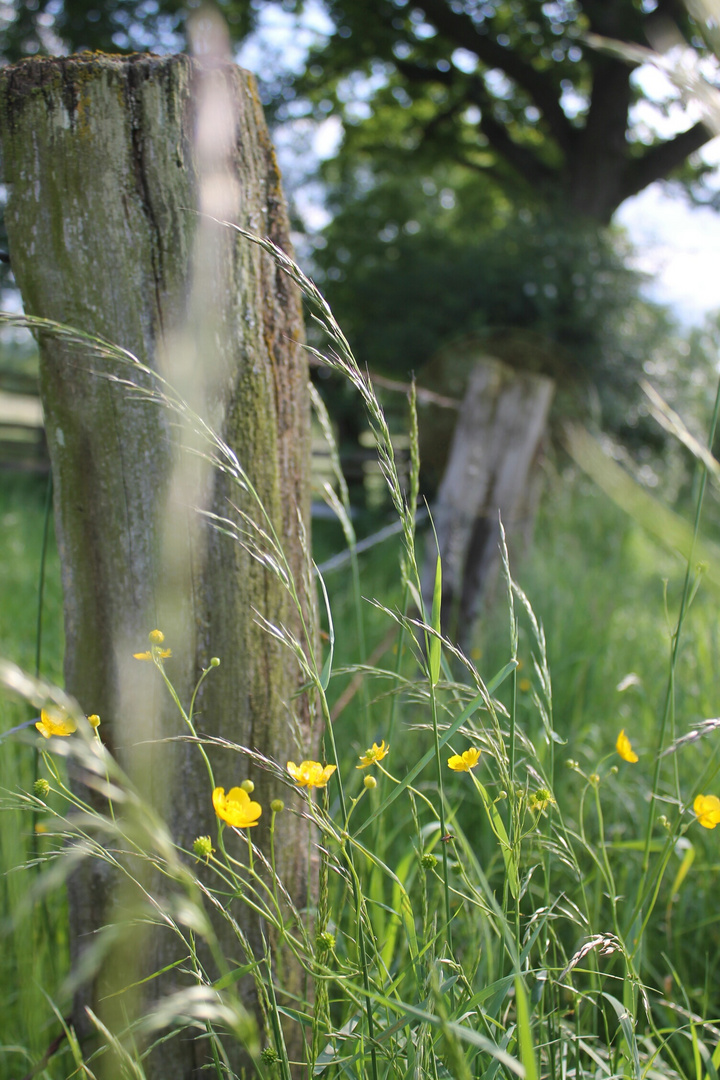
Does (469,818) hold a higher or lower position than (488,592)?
lower

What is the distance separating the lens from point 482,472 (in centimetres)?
258

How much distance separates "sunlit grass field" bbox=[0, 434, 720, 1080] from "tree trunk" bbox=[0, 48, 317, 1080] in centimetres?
16

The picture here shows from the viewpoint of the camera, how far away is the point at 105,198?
97 centimetres

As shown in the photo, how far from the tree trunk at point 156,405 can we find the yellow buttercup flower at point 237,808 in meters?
0.28

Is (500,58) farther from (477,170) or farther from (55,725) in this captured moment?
(55,725)

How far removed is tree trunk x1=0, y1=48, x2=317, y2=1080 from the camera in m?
0.96

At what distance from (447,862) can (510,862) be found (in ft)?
0.21

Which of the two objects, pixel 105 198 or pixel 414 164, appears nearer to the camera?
pixel 105 198

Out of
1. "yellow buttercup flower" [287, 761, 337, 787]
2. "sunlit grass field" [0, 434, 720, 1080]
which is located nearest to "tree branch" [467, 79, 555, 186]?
"sunlit grass field" [0, 434, 720, 1080]

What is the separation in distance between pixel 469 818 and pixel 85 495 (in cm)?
135

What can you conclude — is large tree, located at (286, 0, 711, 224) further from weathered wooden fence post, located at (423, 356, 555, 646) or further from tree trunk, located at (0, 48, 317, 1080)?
tree trunk, located at (0, 48, 317, 1080)

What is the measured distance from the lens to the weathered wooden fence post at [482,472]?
100 inches

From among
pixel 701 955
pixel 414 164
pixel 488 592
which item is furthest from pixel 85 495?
pixel 414 164

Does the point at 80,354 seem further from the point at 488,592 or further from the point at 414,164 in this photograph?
the point at 414,164
